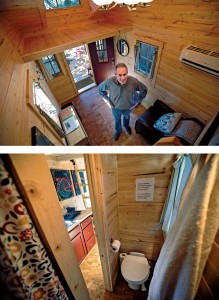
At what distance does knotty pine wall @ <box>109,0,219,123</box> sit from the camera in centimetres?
179

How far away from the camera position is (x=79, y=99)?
4164 mm

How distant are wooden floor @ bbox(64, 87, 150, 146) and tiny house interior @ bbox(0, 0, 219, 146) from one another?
0.32 meters

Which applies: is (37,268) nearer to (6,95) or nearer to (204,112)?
(6,95)

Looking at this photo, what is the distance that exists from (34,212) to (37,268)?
24cm

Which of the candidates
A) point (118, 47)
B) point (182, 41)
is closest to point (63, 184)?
point (182, 41)

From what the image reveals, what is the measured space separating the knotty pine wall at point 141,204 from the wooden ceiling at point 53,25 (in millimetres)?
1904

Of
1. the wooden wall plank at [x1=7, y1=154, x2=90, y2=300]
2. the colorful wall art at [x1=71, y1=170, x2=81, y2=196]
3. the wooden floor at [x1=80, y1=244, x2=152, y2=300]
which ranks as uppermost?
the wooden wall plank at [x1=7, y1=154, x2=90, y2=300]

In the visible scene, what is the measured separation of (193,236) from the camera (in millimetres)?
724

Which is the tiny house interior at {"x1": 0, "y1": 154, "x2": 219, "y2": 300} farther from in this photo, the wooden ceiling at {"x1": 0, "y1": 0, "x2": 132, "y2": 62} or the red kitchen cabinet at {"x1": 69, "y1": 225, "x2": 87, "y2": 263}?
the wooden ceiling at {"x1": 0, "y1": 0, "x2": 132, "y2": 62}

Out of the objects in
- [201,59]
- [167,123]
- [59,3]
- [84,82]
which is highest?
[59,3]

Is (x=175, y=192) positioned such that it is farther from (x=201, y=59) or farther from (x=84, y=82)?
(x=84, y=82)

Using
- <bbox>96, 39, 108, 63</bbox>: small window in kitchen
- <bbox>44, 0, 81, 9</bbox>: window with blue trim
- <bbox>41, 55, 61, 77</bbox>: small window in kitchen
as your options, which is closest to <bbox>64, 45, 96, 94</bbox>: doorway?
<bbox>96, 39, 108, 63</bbox>: small window in kitchen

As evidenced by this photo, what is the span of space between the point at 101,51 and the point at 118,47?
590 millimetres

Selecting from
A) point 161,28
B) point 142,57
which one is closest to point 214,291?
point 161,28
